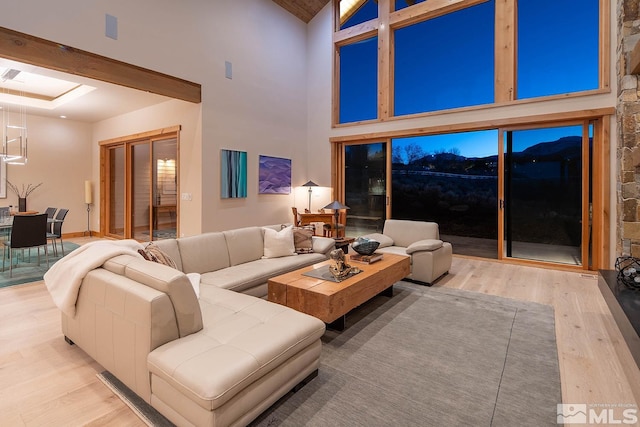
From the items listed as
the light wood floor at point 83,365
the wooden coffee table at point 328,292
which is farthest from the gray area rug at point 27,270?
the wooden coffee table at point 328,292

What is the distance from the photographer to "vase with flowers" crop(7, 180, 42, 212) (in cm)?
654

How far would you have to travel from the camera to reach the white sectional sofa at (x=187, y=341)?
1.56 metres

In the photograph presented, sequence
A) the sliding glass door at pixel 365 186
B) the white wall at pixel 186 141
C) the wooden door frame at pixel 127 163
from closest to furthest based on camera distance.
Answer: the white wall at pixel 186 141
the wooden door frame at pixel 127 163
the sliding glass door at pixel 365 186

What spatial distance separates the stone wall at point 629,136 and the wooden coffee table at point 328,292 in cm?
321

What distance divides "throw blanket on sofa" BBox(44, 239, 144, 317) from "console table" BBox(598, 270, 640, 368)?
3679 mm

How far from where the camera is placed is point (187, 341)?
5.97ft

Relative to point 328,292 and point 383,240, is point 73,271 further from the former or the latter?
point 383,240

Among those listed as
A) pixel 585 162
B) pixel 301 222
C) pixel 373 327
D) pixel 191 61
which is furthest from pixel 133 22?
pixel 585 162

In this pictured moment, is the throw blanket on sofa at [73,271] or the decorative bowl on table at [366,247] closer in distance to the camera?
the throw blanket on sofa at [73,271]

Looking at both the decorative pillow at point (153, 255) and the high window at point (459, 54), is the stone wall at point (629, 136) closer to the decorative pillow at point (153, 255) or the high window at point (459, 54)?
the high window at point (459, 54)

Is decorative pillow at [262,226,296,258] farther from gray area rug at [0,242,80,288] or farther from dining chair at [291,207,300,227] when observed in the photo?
gray area rug at [0,242,80,288]

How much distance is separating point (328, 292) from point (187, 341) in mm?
1167

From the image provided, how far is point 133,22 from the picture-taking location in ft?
14.7

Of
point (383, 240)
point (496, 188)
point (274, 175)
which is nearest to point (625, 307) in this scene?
point (383, 240)
